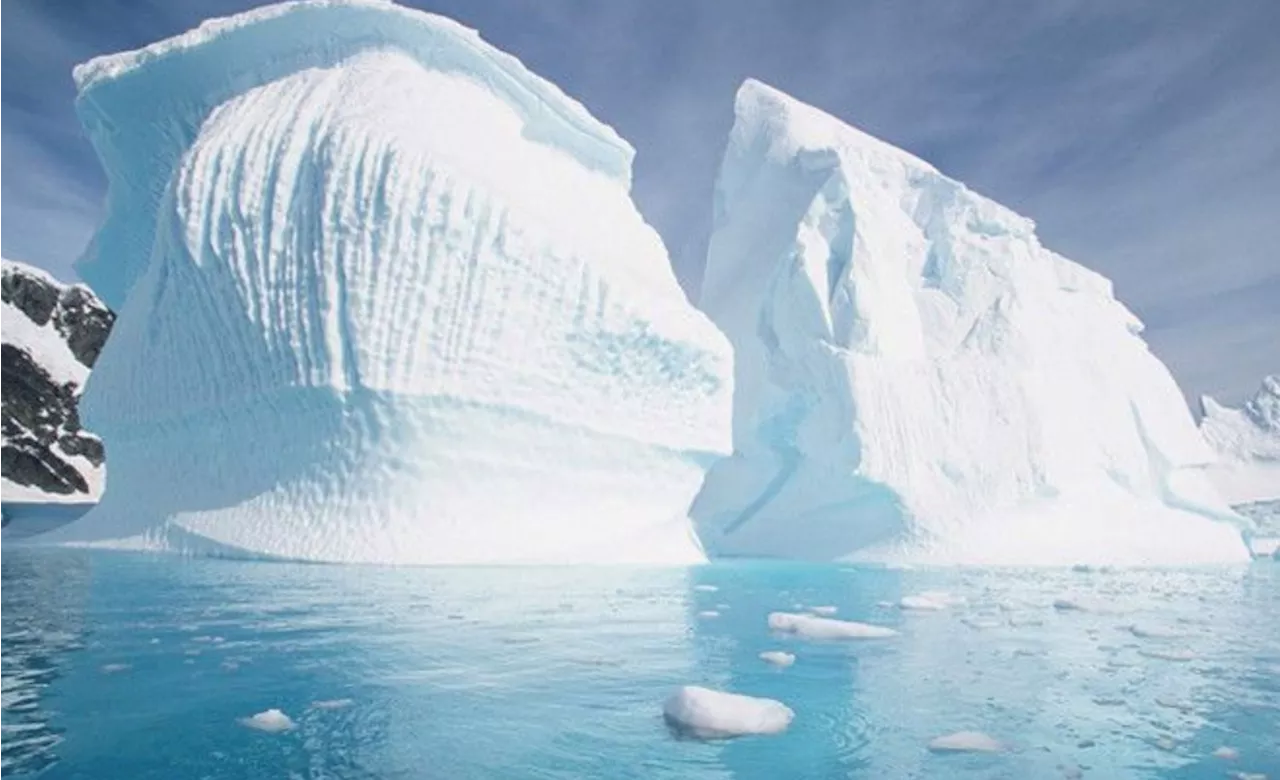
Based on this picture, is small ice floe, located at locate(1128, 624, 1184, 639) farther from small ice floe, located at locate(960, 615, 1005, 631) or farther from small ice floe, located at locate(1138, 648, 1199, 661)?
small ice floe, located at locate(960, 615, 1005, 631)

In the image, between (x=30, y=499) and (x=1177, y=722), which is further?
(x=30, y=499)

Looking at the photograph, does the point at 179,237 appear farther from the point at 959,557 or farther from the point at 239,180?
the point at 959,557

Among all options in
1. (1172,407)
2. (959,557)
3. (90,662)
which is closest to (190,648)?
(90,662)

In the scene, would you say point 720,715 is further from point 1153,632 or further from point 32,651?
point 1153,632

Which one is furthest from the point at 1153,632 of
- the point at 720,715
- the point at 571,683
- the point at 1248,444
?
the point at 1248,444

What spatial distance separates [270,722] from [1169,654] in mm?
5719

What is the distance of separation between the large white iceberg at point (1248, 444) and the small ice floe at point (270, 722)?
29.9m

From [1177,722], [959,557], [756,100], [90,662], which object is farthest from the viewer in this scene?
[756,100]

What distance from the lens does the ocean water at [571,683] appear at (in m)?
3.42

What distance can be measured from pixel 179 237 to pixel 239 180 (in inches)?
50.7

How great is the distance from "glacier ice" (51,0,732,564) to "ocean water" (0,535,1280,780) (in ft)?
9.75

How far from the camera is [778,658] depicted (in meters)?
5.54

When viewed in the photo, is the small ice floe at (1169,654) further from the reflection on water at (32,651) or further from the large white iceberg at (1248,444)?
the large white iceberg at (1248,444)

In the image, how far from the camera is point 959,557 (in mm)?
16812
